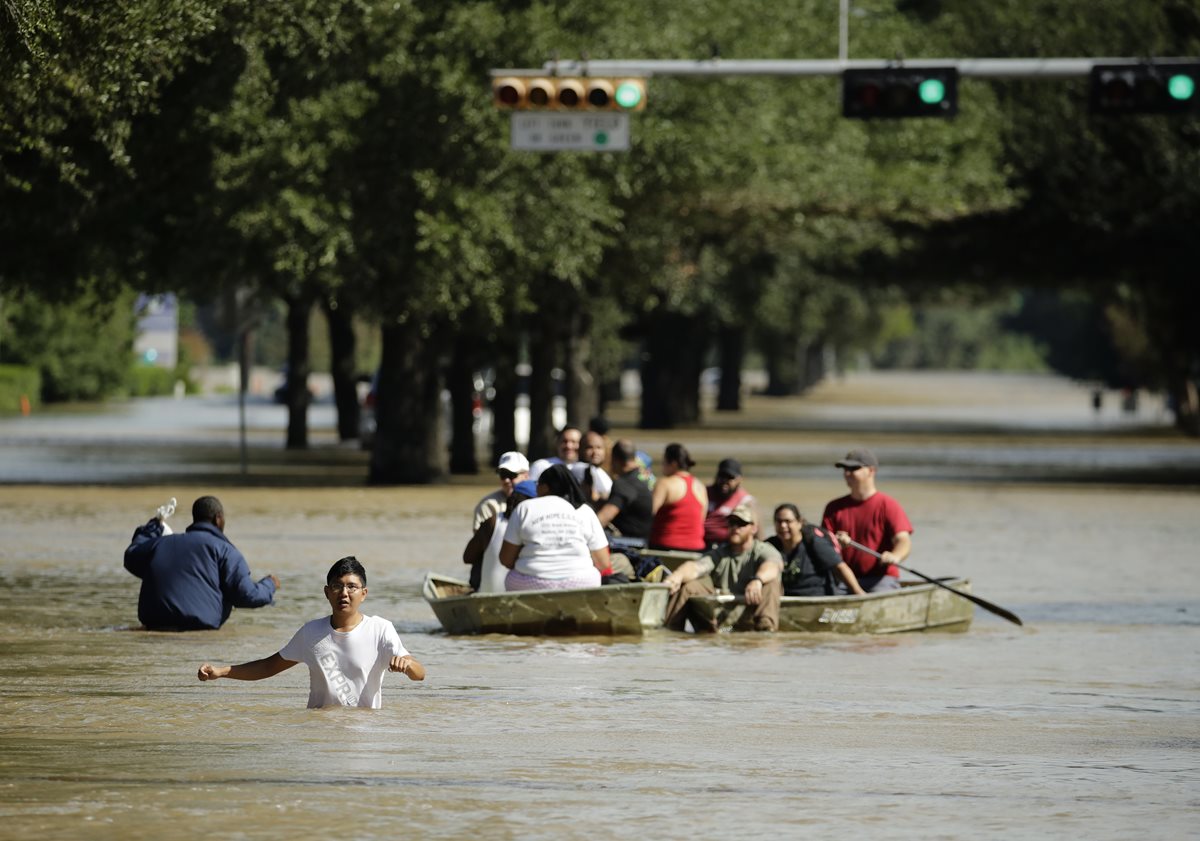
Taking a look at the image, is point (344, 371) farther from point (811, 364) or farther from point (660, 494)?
point (811, 364)

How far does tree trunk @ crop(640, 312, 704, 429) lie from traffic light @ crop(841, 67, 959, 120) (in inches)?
1514

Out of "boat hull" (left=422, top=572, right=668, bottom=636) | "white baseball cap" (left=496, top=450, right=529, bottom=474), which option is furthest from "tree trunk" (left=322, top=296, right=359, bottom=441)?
"boat hull" (left=422, top=572, right=668, bottom=636)

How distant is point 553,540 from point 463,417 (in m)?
23.8

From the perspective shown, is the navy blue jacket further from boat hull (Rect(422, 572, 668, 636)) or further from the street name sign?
the street name sign

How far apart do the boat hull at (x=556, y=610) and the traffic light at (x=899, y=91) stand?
297 inches

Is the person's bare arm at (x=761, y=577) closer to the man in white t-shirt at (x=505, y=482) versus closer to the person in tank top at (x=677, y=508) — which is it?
the person in tank top at (x=677, y=508)

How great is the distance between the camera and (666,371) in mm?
66125

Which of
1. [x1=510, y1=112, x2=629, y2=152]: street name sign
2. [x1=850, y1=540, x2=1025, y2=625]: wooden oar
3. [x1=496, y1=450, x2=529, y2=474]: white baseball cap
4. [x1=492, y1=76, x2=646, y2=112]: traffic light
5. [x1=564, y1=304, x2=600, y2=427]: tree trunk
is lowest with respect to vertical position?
[x1=850, y1=540, x2=1025, y2=625]: wooden oar

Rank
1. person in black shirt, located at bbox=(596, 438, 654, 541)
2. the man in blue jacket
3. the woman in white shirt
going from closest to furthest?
1. the man in blue jacket
2. the woman in white shirt
3. person in black shirt, located at bbox=(596, 438, 654, 541)

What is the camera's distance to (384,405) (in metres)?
37.3

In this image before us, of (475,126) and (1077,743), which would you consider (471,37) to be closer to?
(475,126)

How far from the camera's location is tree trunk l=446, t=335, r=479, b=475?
41.4m

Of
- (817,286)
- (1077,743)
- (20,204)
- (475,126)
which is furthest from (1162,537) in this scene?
(817,286)

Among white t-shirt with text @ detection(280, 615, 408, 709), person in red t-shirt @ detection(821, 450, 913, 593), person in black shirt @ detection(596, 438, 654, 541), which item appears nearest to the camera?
white t-shirt with text @ detection(280, 615, 408, 709)
